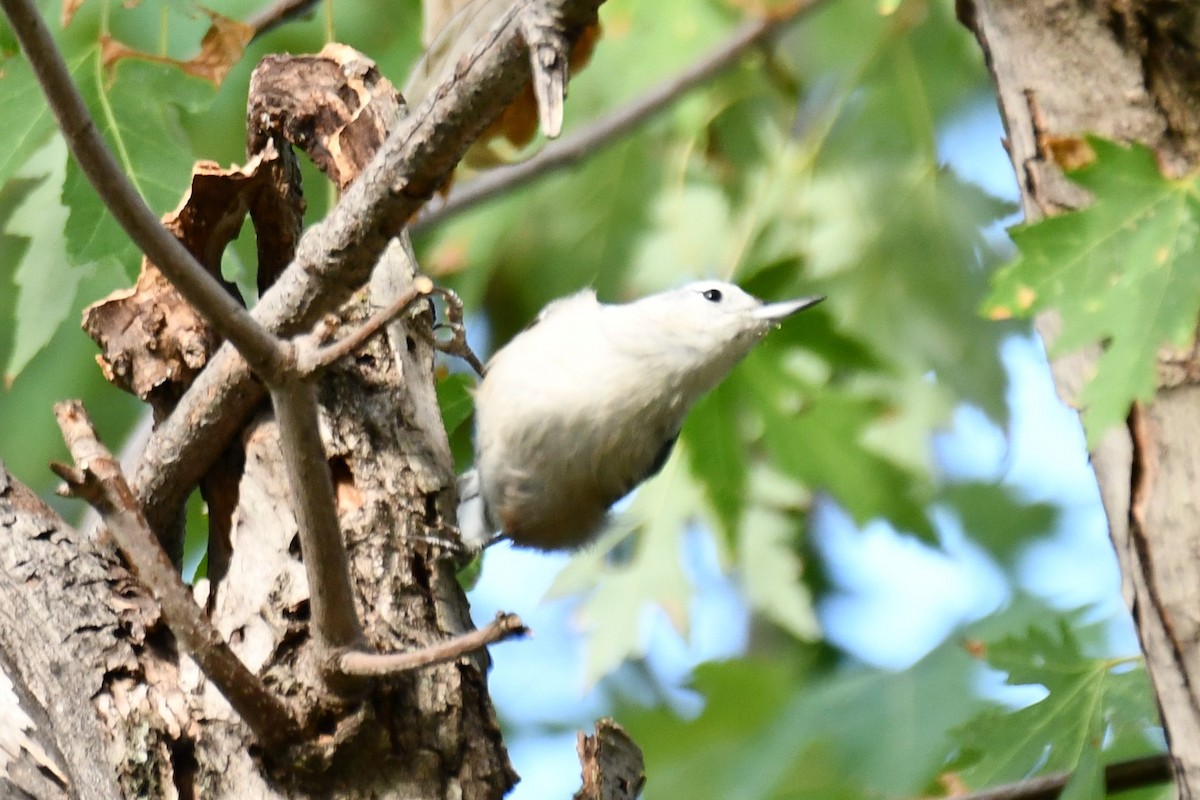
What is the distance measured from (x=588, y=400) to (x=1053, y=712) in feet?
3.04

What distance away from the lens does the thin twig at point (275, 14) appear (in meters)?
2.62

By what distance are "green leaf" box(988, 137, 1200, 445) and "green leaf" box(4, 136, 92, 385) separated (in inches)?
58.0

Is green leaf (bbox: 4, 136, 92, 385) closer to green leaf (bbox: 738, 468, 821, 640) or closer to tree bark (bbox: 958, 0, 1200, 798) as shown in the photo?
tree bark (bbox: 958, 0, 1200, 798)

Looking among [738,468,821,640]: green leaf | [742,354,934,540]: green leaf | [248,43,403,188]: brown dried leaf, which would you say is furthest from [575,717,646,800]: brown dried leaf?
[738,468,821,640]: green leaf

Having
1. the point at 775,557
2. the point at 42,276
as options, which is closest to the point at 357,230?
the point at 42,276

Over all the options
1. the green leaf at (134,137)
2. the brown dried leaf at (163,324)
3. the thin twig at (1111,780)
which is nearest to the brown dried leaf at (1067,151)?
the thin twig at (1111,780)

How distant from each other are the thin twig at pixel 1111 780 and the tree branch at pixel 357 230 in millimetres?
1160

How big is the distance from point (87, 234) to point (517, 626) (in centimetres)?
86

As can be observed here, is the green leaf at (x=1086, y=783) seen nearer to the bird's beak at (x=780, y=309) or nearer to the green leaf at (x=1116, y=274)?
the green leaf at (x=1116, y=274)

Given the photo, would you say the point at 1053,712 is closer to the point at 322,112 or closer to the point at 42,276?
the point at 322,112

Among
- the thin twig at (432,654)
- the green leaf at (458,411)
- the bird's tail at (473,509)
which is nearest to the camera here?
the thin twig at (432,654)

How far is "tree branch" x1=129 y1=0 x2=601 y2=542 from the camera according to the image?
1467 mm

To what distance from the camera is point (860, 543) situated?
3.14m

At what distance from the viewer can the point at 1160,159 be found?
177 cm
